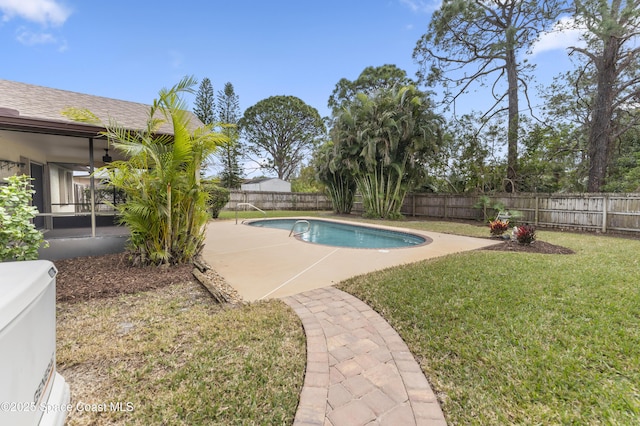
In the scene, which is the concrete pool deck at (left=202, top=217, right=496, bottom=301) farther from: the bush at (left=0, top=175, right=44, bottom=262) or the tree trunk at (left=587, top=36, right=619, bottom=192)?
the tree trunk at (left=587, top=36, right=619, bottom=192)

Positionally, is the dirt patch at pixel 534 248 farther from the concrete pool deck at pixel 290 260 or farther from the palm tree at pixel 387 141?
the palm tree at pixel 387 141

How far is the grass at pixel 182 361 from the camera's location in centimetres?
184

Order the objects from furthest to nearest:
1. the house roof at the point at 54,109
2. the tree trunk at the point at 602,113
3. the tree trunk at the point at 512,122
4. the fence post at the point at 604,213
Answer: the tree trunk at the point at 512,122 < the tree trunk at the point at 602,113 < the fence post at the point at 604,213 < the house roof at the point at 54,109

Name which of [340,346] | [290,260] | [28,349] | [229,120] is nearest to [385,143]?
[290,260]

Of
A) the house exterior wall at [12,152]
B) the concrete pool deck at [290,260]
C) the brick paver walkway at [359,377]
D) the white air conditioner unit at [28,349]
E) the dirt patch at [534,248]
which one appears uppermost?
the house exterior wall at [12,152]

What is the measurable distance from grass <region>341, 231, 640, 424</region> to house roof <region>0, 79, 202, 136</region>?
551cm

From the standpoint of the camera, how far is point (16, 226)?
3.26m

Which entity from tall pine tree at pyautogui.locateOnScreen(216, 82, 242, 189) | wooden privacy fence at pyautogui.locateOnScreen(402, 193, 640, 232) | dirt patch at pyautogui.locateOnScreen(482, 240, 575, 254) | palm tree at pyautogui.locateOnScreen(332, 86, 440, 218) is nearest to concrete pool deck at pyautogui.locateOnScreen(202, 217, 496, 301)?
dirt patch at pyautogui.locateOnScreen(482, 240, 575, 254)

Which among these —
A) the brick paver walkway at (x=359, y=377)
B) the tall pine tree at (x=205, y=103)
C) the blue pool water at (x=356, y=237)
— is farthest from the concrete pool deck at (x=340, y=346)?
the tall pine tree at (x=205, y=103)

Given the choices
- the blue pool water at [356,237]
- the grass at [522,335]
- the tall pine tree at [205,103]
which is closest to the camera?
the grass at [522,335]

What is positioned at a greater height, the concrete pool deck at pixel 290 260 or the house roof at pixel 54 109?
the house roof at pixel 54 109

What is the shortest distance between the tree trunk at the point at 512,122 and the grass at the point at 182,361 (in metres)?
16.0

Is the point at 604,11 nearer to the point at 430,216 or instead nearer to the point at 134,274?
the point at 430,216

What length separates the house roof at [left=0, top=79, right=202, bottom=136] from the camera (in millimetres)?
4438
